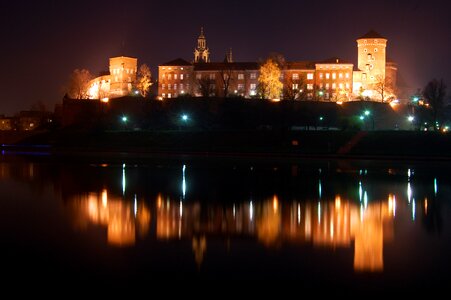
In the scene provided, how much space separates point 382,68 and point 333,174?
59659 mm

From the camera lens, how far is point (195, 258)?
343 inches

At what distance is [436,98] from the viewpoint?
57406 mm

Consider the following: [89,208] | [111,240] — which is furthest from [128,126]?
[111,240]

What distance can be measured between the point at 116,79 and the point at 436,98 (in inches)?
1852

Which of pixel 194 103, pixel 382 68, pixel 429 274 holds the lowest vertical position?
pixel 429 274

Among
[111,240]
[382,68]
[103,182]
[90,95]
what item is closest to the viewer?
[111,240]

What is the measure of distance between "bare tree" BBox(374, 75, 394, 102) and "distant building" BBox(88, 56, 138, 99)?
3423 cm

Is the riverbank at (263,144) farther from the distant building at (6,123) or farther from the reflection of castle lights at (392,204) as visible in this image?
the distant building at (6,123)

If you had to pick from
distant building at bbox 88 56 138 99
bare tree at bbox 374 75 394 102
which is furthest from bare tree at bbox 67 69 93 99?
bare tree at bbox 374 75 394 102

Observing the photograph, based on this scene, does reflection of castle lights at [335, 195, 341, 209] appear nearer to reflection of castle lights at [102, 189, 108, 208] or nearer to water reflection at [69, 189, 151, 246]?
water reflection at [69, 189, 151, 246]

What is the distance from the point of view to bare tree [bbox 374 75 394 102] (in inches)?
2825

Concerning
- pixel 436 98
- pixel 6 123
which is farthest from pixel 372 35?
pixel 6 123

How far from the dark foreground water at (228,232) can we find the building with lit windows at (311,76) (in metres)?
56.5

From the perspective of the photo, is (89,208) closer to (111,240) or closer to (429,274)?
(111,240)
